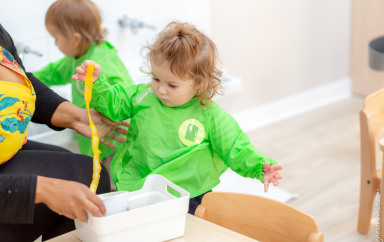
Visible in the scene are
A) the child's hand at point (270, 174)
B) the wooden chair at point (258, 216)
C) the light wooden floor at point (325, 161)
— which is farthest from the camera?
the light wooden floor at point (325, 161)

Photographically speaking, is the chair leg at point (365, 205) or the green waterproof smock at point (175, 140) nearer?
the green waterproof smock at point (175, 140)

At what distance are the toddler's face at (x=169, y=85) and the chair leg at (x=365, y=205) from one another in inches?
40.0

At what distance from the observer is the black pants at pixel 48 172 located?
147 centimetres

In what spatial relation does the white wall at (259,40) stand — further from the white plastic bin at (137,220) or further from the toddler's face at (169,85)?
the white plastic bin at (137,220)

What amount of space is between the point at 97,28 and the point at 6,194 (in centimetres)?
114

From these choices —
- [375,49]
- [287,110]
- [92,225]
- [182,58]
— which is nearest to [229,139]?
[182,58]

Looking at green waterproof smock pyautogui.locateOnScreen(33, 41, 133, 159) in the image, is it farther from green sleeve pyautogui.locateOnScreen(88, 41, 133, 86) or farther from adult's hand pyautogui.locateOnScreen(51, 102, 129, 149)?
adult's hand pyautogui.locateOnScreen(51, 102, 129, 149)

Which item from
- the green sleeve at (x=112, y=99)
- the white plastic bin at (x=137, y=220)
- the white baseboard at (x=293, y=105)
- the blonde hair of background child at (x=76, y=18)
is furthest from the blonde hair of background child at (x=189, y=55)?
the white baseboard at (x=293, y=105)

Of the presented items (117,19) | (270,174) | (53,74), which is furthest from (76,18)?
(270,174)

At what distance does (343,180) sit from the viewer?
2773mm

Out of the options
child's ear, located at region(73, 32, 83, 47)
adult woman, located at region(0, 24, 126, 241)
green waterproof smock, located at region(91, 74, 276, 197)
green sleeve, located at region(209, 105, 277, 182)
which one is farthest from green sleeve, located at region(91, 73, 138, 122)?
child's ear, located at region(73, 32, 83, 47)

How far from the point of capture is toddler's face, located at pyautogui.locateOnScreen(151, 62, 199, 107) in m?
1.48

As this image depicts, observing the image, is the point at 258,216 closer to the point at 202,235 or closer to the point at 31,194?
the point at 202,235

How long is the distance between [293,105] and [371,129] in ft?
5.19
